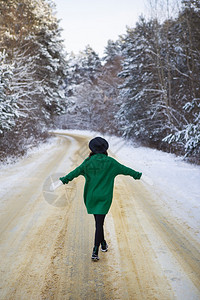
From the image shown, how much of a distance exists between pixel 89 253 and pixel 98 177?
4.17 feet

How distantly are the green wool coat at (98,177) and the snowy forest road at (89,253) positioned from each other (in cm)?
85

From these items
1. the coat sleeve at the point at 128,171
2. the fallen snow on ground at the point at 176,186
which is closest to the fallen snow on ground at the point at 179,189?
the fallen snow on ground at the point at 176,186

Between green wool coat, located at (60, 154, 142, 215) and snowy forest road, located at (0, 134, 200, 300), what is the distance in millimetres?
846

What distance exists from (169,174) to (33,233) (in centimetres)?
621

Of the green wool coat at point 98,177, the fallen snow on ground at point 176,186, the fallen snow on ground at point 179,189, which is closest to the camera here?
the green wool coat at point 98,177

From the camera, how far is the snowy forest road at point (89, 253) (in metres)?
2.74

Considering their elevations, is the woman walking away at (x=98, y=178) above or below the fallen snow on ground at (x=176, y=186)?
above

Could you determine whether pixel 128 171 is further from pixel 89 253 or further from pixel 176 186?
pixel 176 186

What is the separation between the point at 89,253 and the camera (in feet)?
11.7

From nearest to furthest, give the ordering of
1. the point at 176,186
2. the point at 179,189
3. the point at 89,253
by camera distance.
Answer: the point at 89,253, the point at 179,189, the point at 176,186

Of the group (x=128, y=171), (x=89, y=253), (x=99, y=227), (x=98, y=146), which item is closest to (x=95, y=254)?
(x=89, y=253)

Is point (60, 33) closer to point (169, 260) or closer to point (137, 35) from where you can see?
point (137, 35)

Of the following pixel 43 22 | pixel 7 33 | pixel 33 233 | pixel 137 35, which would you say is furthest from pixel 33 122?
pixel 33 233

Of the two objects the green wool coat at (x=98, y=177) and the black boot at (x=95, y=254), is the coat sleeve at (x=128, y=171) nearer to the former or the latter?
the green wool coat at (x=98, y=177)
